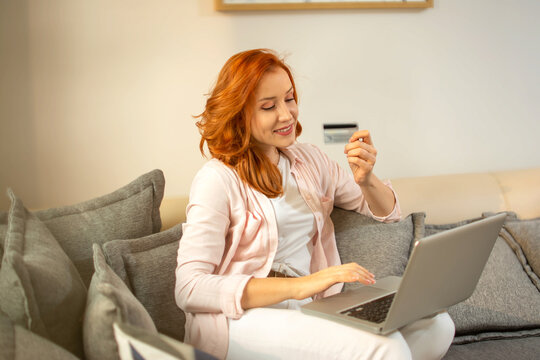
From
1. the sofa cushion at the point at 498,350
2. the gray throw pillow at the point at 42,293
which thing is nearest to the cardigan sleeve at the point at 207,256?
the gray throw pillow at the point at 42,293

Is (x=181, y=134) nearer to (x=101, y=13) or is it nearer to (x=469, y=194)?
(x=101, y=13)

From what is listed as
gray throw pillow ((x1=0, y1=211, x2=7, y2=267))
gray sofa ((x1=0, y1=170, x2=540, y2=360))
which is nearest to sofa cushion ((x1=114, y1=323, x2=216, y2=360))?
gray sofa ((x1=0, y1=170, x2=540, y2=360))

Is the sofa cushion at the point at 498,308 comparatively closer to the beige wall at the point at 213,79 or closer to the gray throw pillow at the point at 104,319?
the beige wall at the point at 213,79

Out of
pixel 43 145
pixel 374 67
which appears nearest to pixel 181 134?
pixel 43 145

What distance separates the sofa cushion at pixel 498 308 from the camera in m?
1.69

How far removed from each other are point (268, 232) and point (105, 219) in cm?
47

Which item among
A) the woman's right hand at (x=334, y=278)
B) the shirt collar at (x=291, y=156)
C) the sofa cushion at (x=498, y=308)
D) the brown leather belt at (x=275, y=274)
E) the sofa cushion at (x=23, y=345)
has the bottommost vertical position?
the sofa cushion at (x=498, y=308)

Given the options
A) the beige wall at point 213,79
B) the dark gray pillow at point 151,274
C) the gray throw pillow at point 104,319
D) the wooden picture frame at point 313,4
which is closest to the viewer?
the gray throw pillow at point 104,319

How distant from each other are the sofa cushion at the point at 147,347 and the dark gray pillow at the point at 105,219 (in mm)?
712

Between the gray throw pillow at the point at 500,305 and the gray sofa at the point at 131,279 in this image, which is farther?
the gray throw pillow at the point at 500,305

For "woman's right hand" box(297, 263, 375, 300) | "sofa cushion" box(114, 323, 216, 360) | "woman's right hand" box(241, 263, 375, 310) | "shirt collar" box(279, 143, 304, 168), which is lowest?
"woman's right hand" box(241, 263, 375, 310)

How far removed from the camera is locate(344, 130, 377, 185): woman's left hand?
Answer: 1.50 meters

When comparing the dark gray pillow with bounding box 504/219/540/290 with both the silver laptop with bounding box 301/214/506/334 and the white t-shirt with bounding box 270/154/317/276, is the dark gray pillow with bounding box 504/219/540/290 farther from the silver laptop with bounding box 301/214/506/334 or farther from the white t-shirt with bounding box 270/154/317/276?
the white t-shirt with bounding box 270/154/317/276

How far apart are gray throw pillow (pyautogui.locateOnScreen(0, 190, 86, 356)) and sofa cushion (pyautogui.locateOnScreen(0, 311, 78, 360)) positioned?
1.3 inches
